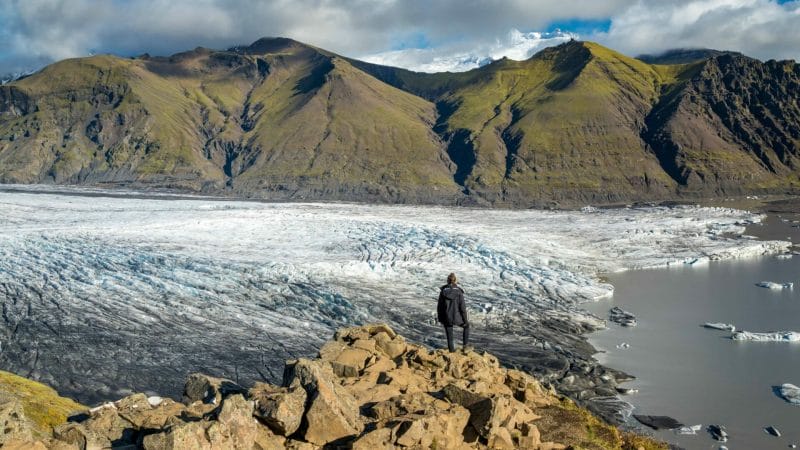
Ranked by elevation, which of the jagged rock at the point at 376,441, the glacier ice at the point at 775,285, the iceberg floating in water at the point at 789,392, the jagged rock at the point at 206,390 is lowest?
the iceberg floating in water at the point at 789,392

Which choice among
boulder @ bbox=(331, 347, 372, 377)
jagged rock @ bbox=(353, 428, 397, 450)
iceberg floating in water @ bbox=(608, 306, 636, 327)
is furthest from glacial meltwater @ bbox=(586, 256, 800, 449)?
jagged rock @ bbox=(353, 428, 397, 450)

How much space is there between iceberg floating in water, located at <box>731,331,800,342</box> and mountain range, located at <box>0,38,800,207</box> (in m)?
96.1

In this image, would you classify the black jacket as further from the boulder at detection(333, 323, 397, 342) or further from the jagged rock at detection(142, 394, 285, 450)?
the jagged rock at detection(142, 394, 285, 450)

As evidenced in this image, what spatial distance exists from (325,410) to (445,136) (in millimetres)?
160524

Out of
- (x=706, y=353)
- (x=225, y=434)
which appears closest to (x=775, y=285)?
(x=706, y=353)

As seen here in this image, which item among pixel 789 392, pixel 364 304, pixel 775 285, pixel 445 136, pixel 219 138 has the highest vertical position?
pixel 445 136

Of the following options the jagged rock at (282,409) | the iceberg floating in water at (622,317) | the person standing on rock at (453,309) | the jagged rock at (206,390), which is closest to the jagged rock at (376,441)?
the jagged rock at (282,409)

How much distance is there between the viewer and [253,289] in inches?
1170

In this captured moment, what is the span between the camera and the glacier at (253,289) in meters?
21.3

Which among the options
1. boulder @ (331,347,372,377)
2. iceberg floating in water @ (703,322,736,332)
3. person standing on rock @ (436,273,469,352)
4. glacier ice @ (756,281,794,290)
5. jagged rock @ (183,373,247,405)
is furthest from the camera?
glacier ice @ (756,281,794,290)

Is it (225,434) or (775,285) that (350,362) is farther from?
(775,285)

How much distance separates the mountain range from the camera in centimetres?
13312

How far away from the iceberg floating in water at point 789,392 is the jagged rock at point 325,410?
15389 mm

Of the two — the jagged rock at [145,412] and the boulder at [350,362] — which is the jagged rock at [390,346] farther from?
the jagged rock at [145,412]
